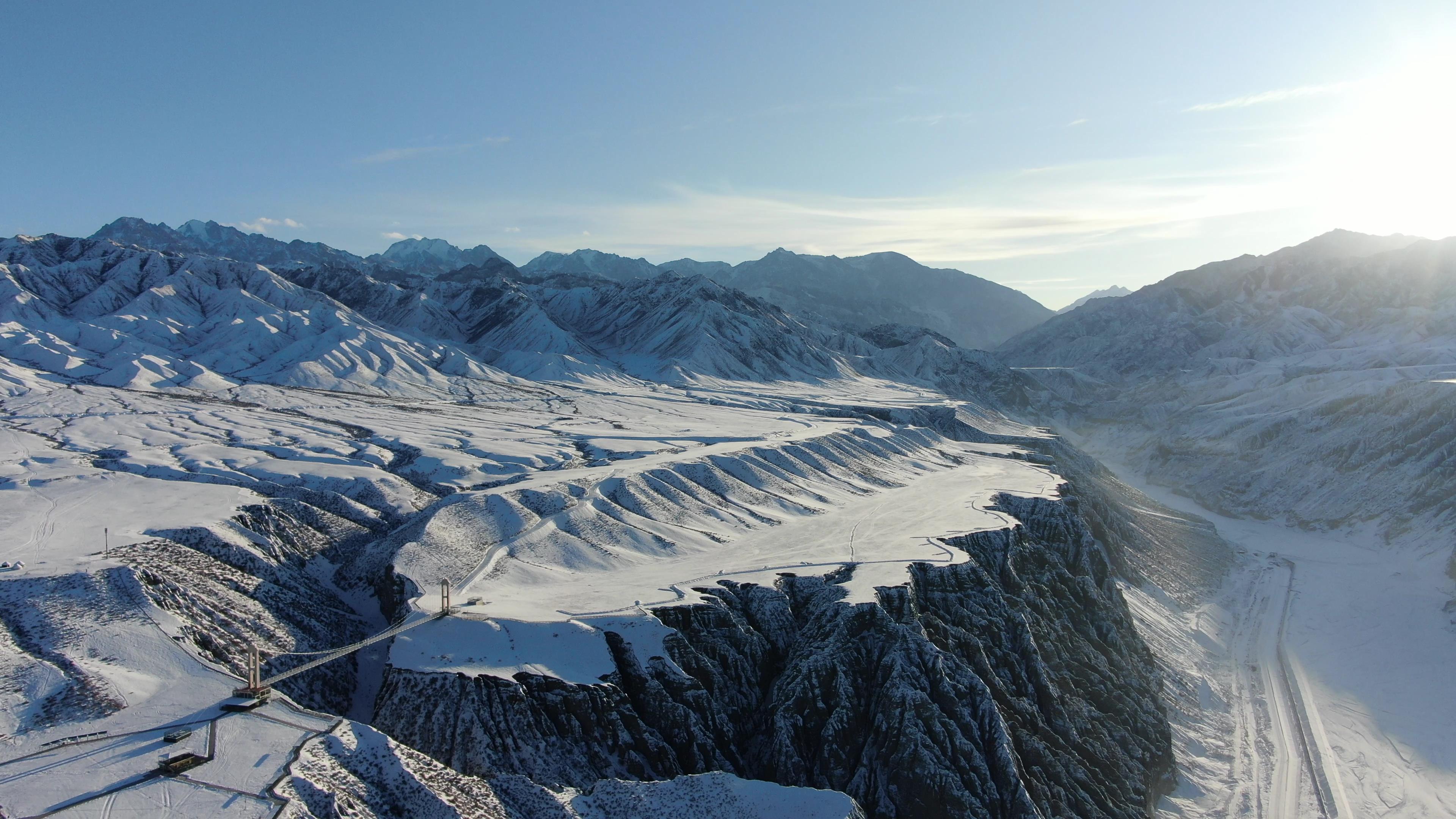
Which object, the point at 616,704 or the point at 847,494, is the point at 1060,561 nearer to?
the point at 847,494

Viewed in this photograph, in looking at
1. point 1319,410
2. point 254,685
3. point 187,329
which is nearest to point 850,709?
point 254,685

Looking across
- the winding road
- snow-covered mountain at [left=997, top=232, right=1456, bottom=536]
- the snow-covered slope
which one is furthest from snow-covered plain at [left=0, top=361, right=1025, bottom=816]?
snow-covered mountain at [left=997, top=232, right=1456, bottom=536]

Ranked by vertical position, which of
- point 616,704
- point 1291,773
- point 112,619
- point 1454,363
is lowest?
point 1291,773

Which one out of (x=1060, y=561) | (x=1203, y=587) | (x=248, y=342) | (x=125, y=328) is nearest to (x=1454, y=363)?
(x=1203, y=587)

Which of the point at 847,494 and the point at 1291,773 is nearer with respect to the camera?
the point at 1291,773

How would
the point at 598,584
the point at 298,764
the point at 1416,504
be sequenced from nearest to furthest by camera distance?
the point at 298,764 < the point at 598,584 < the point at 1416,504

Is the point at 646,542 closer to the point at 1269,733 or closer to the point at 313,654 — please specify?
the point at 313,654

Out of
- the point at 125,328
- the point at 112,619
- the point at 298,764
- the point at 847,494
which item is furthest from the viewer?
the point at 125,328
